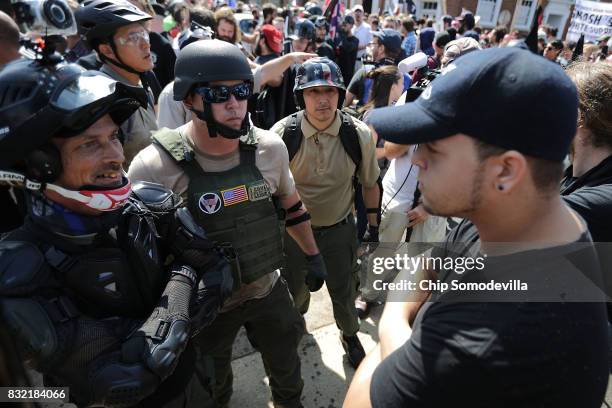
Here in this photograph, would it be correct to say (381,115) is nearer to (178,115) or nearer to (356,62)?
(178,115)

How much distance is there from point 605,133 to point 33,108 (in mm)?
2461

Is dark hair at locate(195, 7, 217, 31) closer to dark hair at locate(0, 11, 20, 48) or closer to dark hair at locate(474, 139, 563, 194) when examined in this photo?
dark hair at locate(0, 11, 20, 48)

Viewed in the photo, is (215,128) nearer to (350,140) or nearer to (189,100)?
(189,100)

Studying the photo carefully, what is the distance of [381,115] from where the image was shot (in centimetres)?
121

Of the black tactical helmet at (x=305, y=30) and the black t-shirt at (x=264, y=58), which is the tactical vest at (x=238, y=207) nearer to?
the black t-shirt at (x=264, y=58)

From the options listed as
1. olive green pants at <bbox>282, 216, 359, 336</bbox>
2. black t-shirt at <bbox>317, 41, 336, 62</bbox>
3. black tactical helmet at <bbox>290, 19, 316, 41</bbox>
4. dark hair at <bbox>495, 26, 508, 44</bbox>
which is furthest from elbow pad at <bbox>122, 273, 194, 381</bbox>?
dark hair at <bbox>495, 26, 508, 44</bbox>

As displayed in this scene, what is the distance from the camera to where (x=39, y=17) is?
4.30 ft

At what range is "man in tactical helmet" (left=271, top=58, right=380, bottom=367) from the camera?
2.77 m

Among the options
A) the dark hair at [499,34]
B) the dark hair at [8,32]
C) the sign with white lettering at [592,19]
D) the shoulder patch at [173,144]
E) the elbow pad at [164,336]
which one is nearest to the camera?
the elbow pad at [164,336]

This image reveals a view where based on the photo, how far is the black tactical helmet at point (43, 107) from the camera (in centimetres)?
118

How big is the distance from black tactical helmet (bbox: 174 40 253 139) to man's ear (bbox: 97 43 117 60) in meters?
1.05

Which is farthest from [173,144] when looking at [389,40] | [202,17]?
[389,40]

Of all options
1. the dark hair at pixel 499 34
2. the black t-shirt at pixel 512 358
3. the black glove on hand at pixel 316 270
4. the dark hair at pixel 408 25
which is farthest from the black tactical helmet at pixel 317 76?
the dark hair at pixel 499 34

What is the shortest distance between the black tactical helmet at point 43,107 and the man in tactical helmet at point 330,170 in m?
1.60
